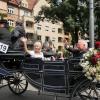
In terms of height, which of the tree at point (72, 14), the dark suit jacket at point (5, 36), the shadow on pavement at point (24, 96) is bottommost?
the shadow on pavement at point (24, 96)

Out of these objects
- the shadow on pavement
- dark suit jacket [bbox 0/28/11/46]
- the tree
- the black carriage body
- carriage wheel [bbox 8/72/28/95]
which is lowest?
the shadow on pavement

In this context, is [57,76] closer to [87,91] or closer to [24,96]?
[87,91]

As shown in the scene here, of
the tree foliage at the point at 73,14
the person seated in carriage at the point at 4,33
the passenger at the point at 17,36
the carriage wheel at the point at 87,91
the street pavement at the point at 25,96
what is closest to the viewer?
the carriage wheel at the point at 87,91

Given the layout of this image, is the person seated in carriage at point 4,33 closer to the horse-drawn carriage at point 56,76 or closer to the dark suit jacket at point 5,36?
the dark suit jacket at point 5,36

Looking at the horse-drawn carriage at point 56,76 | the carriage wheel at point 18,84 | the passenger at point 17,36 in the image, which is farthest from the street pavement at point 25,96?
the passenger at point 17,36

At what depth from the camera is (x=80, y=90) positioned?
21.8ft

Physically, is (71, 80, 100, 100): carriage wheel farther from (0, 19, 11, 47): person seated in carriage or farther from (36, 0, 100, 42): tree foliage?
(36, 0, 100, 42): tree foliage

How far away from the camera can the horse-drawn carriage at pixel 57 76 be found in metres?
6.66

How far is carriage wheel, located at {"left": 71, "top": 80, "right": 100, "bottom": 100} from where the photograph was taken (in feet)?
21.5

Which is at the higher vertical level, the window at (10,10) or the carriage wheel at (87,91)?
the window at (10,10)

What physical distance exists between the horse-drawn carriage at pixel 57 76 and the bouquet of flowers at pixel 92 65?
0.17 metres

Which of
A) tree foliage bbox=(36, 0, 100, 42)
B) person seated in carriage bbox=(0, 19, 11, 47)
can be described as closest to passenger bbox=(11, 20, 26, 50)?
person seated in carriage bbox=(0, 19, 11, 47)

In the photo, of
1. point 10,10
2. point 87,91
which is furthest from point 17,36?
point 10,10

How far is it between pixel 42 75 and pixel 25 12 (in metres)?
67.9
